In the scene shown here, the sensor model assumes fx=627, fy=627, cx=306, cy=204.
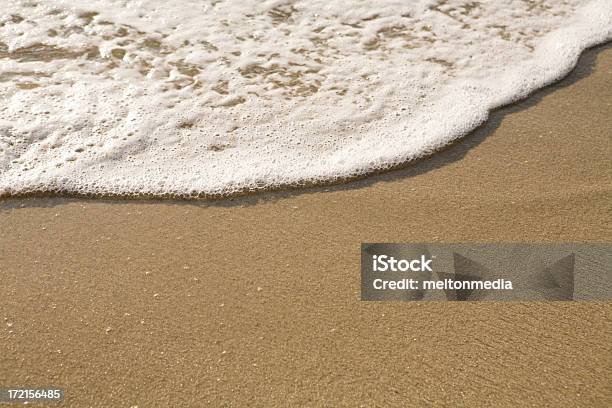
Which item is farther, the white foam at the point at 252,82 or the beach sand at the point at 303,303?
the white foam at the point at 252,82

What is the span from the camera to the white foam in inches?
97.8

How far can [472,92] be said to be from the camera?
2.91m

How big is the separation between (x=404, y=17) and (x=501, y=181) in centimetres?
158

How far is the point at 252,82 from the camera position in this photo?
3.01 metres

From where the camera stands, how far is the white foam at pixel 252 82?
248 centimetres

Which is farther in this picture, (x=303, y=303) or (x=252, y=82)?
(x=252, y=82)

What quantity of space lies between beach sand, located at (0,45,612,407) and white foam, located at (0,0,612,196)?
180 mm

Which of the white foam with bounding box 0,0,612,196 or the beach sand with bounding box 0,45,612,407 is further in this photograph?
the white foam with bounding box 0,0,612,196

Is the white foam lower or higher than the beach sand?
higher

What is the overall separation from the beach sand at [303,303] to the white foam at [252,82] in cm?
18

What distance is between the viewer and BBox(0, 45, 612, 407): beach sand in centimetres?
165

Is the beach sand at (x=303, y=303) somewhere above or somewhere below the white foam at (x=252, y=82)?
below

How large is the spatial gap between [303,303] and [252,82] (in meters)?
1.45

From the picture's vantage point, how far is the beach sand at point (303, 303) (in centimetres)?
165
